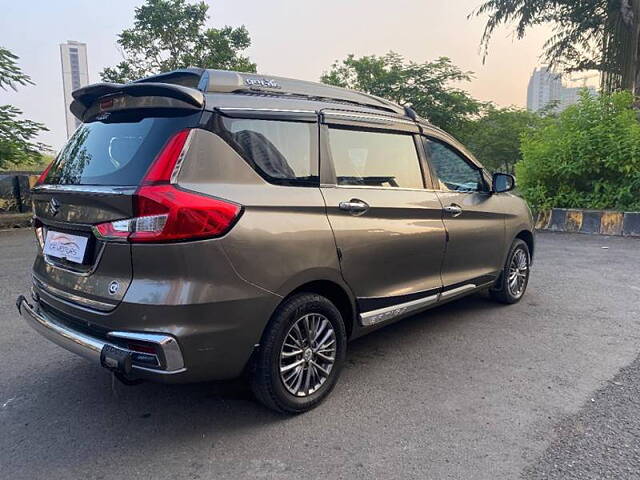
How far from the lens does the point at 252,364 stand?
265 cm

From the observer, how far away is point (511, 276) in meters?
4.99

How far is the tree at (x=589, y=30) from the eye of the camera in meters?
13.5

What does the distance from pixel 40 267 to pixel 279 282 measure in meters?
1.56

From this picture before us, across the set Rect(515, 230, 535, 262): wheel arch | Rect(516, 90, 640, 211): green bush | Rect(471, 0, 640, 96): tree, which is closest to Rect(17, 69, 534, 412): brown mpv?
Rect(515, 230, 535, 262): wheel arch

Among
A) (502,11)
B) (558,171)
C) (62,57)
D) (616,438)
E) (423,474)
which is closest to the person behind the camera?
(423,474)

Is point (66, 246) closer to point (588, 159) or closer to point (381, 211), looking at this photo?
point (381, 211)

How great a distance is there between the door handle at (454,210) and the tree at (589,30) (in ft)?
41.1

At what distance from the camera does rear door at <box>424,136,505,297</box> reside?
13.1ft

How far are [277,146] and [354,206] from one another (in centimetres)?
63

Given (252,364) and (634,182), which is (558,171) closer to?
(634,182)

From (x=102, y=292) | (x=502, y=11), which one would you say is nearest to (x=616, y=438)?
(x=102, y=292)

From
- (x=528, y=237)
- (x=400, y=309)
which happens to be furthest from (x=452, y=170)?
(x=528, y=237)

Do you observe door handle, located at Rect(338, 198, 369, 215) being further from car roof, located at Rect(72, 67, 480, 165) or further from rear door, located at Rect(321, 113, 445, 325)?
car roof, located at Rect(72, 67, 480, 165)

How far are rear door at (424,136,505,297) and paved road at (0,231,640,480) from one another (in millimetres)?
531
